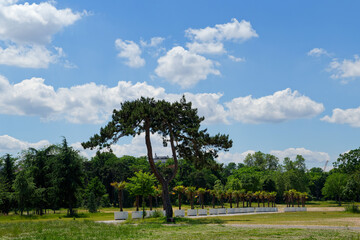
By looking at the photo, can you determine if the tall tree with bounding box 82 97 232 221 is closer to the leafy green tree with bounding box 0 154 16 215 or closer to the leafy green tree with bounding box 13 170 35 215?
the leafy green tree with bounding box 13 170 35 215

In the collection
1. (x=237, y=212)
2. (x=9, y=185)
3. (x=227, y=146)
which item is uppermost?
(x=227, y=146)

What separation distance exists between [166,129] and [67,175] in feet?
95.2

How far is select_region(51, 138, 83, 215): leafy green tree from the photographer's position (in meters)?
62.0

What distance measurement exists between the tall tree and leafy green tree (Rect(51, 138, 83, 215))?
87.1 feet

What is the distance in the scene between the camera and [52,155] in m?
70.1

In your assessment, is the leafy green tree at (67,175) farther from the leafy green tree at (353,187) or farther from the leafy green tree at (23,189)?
the leafy green tree at (353,187)

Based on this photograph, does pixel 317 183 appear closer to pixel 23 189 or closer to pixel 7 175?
pixel 7 175

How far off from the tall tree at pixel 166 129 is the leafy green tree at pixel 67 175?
87.1ft

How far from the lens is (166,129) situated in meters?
41.8

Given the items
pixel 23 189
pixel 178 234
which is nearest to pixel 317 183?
pixel 23 189

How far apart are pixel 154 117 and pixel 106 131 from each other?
17.8ft

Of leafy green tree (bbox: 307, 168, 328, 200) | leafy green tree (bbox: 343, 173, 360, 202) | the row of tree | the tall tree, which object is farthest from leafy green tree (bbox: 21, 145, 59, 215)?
leafy green tree (bbox: 307, 168, 328, 200)

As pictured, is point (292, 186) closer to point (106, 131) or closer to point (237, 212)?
point (237, 212)

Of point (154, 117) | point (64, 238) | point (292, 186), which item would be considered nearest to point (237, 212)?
point (154, 117)
